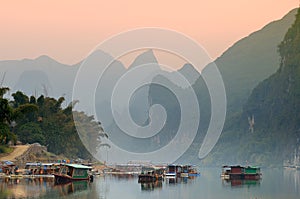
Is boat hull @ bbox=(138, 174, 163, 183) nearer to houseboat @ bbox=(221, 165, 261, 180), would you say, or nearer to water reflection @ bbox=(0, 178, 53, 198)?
water reflection @ bbox=(0, 178, 53, 198)

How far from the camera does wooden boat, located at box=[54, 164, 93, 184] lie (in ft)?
236

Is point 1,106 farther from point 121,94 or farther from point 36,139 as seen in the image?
point 121,94

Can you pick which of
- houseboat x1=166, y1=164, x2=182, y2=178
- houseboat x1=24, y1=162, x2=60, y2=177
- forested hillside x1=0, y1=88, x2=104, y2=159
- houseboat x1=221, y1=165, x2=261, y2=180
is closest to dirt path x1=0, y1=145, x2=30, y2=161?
forested hillside x1=0, y1=88, x2=104, y2=159

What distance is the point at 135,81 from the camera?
19775 centimetres

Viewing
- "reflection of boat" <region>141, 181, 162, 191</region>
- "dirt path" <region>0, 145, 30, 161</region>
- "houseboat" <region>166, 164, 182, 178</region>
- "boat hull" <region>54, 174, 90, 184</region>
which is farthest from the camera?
"houseboat" <region>166, 164, 182, 178</region>

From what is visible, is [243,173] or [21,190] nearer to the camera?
[21,190]

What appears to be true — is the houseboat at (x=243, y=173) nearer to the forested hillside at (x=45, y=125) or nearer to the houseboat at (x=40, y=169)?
the houseboat at (x=40, y=169)

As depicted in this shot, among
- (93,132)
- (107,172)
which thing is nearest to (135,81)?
(93,132)

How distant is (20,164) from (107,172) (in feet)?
86.8

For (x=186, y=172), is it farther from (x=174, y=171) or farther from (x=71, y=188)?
(x=71, y=188)

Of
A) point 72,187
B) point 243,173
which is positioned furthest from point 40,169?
point 243,173

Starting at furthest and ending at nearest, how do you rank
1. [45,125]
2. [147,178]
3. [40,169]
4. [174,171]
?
[45,125] → [174,171] → [40,169] → [147,178]

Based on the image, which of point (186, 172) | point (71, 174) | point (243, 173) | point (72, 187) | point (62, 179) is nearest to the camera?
point (72, 187)

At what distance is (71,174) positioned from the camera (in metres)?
73.8
